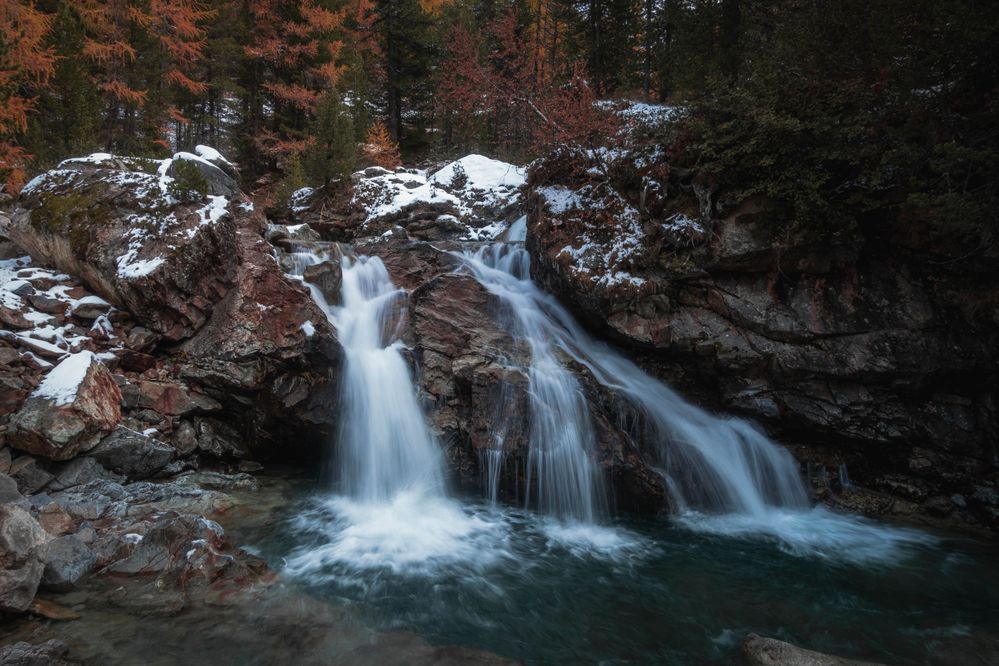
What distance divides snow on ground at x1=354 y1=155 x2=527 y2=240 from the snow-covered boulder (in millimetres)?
7548

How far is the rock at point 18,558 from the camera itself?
405cm

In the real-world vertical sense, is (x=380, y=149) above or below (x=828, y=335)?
above

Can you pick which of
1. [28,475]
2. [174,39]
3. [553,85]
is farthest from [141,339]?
[174,39]

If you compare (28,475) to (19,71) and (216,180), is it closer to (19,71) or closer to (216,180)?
(216,180)

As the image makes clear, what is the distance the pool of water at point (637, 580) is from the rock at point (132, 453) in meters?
2.04

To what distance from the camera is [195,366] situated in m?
7.87

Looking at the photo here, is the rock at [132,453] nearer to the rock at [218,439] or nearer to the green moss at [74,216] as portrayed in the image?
the rock at [218,439]

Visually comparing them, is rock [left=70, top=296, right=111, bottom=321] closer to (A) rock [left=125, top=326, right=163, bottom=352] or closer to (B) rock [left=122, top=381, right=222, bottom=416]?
(A) rock [left=125, top=326, right=163, bottom=352]

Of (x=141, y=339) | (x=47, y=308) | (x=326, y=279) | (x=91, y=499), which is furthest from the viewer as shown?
(x=326, y=279)

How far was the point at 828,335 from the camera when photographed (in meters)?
8.13

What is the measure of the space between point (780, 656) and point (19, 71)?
16.0 meters

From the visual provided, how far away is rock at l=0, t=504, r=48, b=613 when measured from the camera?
4055 mm

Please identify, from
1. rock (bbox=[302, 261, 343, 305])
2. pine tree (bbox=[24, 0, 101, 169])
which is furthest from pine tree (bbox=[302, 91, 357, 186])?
rock (bbox=[302, 261, 343, 305])

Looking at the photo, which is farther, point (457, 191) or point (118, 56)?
point (457, 191)
